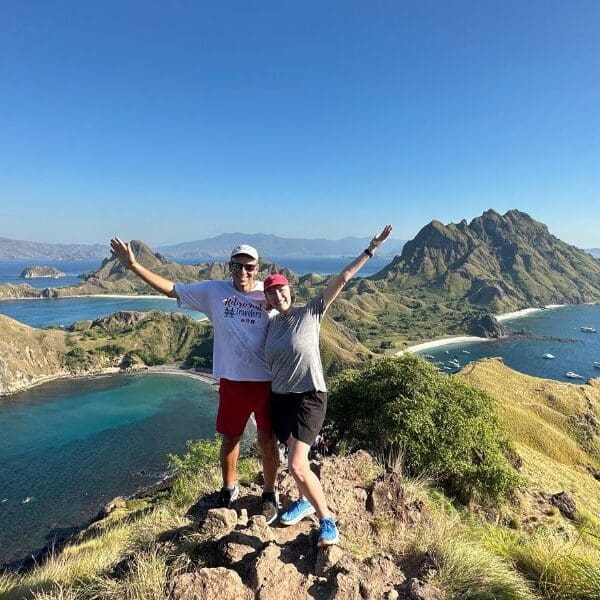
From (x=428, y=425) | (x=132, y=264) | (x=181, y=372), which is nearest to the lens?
(x=132, y=264)

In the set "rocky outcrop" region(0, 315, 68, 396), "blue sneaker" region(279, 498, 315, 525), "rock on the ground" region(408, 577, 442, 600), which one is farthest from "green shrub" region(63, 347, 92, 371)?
"rock on the ground" region(408, 577, 442, 600)

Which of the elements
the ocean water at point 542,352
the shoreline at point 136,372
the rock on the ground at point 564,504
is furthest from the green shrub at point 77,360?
the rock on the ground at point 564,504

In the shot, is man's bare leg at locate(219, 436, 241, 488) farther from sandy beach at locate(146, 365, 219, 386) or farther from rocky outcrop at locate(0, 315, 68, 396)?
rocky outcrop at locate(0, 315, 68, 396)

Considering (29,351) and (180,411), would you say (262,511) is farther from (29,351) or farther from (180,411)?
(29,351)

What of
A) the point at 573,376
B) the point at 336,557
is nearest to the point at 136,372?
the point at 573,376

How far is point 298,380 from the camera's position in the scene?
5668 millimetres

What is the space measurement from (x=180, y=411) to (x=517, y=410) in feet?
213

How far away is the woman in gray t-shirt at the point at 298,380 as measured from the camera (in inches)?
220

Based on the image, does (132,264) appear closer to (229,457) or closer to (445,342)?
(229,457)

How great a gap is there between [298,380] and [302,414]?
1.51 feet

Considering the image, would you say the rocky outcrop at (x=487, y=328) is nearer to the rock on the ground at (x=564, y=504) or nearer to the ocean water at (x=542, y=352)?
the ocean water at (x=542, y=352)

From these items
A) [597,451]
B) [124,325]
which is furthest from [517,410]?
[124,325]

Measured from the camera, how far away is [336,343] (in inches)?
5069

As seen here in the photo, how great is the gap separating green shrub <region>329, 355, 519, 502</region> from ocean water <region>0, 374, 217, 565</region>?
38918mm
